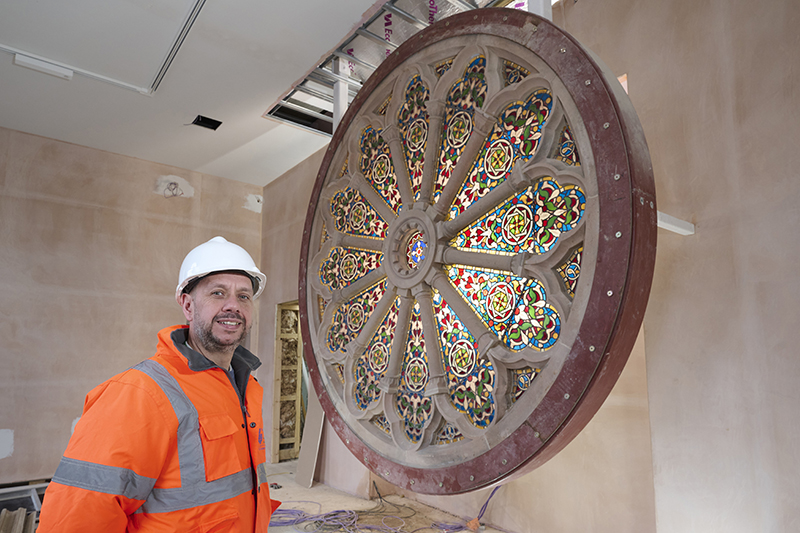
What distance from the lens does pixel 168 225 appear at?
650 cm

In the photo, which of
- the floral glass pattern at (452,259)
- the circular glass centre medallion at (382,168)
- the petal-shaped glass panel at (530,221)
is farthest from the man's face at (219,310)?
the circular glass centre medallion at (382,168)

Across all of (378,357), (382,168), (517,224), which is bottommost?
(378,357)

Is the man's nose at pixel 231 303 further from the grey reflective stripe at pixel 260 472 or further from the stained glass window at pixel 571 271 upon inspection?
the stained glass window at pixel 571 271

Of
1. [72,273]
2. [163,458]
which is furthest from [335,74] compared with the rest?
[72,273]

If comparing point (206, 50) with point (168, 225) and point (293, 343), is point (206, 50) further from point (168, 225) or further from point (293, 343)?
point (293, 343)

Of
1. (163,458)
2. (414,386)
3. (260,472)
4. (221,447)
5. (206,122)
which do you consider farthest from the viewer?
(206,122)

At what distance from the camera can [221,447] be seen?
→ 59.4 inches

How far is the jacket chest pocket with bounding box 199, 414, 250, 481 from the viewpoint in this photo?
147 cm

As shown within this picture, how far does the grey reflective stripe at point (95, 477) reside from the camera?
1259 millimetres

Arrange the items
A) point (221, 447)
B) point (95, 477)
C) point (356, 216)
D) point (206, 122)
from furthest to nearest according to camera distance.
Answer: point (206, 122)
point (356, 216)
point (221, 447)
point (95, 477)

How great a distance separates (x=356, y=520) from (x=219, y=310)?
3.17 metres

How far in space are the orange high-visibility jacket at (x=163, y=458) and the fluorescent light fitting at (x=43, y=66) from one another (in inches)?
159

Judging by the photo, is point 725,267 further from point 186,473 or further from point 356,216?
point 186,473

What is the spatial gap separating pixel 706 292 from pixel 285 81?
386cm
